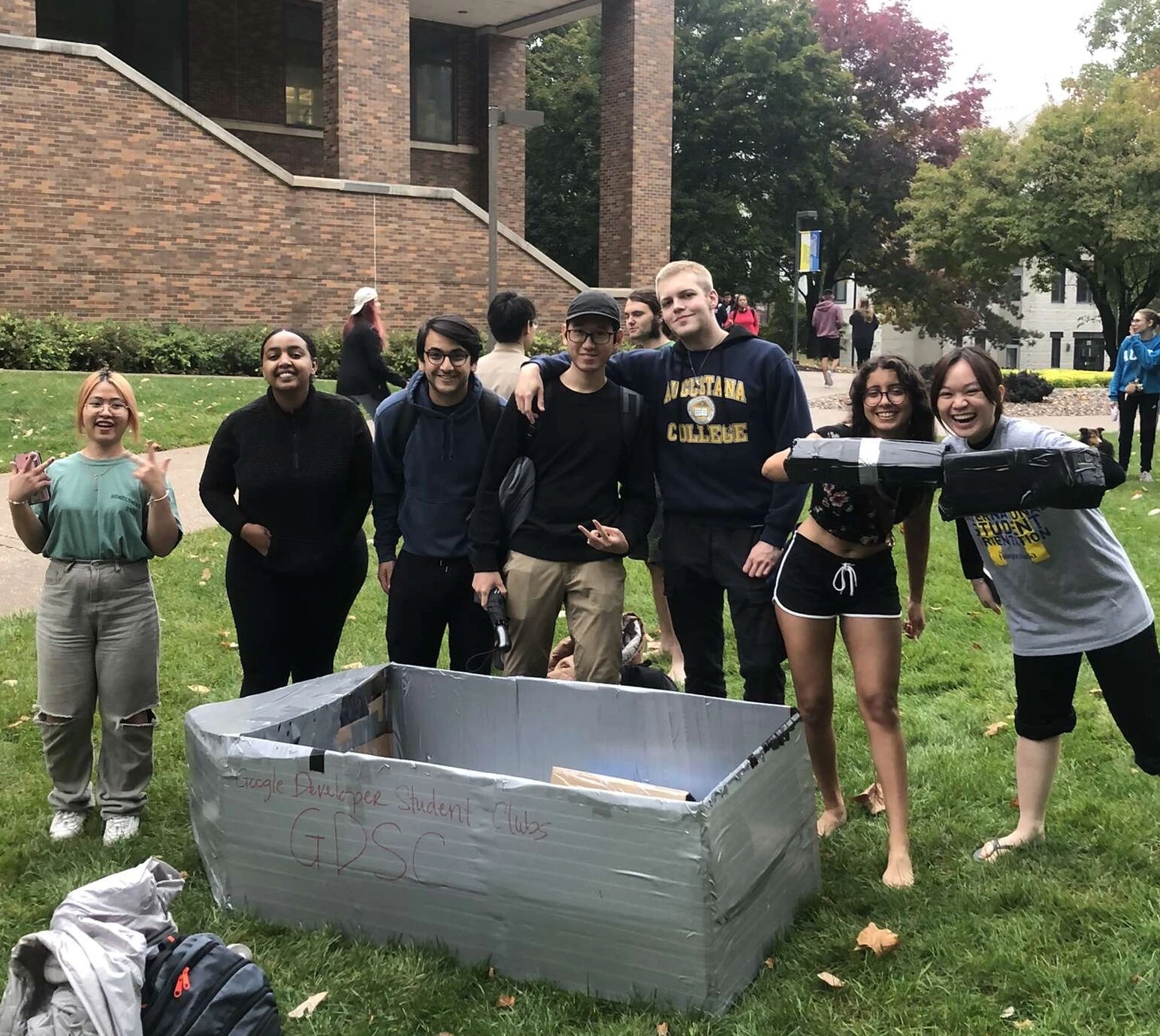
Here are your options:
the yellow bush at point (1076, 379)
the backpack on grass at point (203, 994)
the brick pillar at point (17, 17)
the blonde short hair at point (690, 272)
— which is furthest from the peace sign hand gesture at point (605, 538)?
the yellow bush at point (1076, 379)

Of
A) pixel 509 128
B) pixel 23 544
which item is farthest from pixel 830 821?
pixel 509 128

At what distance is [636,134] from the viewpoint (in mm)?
23531

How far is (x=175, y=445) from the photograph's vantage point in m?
11.1

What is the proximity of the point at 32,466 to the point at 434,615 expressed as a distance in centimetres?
146

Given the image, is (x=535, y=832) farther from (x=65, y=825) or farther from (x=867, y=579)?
(x=65, y=825)

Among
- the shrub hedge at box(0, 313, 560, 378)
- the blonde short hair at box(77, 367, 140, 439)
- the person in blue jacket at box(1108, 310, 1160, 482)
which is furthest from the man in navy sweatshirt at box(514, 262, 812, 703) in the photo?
the shrub hedge at box(0, 313, 560, 378)

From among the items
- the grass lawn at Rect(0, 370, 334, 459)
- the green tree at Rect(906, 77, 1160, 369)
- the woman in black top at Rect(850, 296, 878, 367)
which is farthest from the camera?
the green tree at Rect(906, 77, 1160, 369)

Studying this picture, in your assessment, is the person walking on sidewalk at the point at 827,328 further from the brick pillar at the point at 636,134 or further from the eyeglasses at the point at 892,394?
the eyeglasses at the point at 892,394

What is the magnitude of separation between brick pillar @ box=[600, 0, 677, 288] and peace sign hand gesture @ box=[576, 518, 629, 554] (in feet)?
66.4

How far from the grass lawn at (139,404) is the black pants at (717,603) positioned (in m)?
7.22

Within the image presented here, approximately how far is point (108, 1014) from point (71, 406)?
10177 mm

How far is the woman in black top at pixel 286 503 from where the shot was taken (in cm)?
424

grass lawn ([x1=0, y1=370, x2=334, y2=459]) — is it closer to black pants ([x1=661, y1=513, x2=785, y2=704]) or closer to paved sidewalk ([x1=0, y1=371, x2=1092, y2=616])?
paved sidewalk ([x1=0, y1=371, x2=1092, y2=616])

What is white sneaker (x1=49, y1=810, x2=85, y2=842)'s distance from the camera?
419cm
